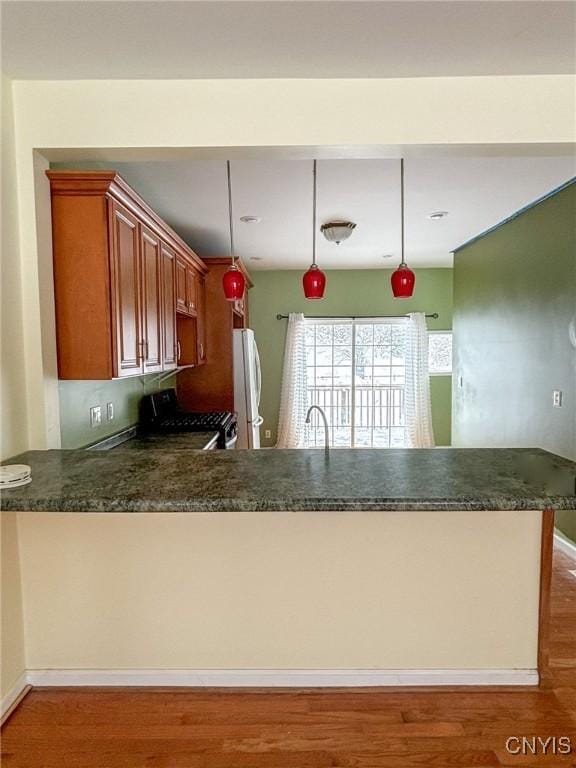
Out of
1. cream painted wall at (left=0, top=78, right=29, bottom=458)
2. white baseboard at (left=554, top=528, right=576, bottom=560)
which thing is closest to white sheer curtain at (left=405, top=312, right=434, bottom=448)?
white baseboard at (left=554, top=528, right=576, bottom=560)

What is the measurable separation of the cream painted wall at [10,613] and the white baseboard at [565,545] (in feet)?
10.3

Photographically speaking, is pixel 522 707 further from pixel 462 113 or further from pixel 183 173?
pixel 183 173

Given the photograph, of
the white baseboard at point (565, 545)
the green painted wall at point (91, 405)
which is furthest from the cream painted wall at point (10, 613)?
the white baseboard at point (565, 545)

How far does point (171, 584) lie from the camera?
5.65 ft

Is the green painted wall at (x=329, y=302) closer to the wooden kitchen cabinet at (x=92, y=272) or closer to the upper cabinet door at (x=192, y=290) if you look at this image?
the upper cabinet door at (x=192, y=290)

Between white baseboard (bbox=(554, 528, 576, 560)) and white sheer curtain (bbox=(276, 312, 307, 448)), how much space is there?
120 inches

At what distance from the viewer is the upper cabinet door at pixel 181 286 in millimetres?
3055

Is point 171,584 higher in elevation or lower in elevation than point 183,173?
lower

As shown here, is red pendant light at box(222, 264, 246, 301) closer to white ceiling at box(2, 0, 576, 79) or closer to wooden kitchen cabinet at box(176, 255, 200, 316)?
white ceiling at box(2, 0, 576, 79)

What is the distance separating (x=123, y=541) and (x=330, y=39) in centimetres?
199

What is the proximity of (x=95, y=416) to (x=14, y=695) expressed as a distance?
1321 mm

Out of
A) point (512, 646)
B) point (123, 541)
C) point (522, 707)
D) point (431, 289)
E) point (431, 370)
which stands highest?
point (431, 289)

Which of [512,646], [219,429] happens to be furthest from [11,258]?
[512,646]

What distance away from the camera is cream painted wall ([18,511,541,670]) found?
1.70m
